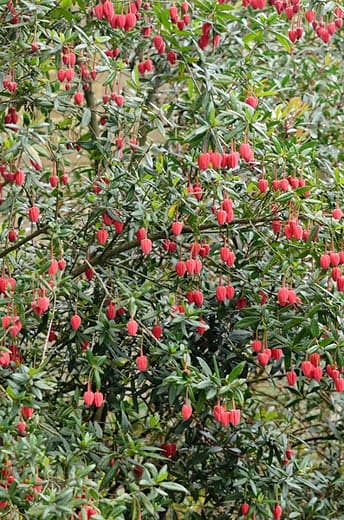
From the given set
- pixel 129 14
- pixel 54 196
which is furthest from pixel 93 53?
pixel 54 196

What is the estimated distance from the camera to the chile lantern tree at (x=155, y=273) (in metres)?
2.48

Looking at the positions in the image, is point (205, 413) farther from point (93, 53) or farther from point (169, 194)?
point (93, 53)

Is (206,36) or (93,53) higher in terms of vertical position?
(206,36)

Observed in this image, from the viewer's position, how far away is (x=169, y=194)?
2.85 metres

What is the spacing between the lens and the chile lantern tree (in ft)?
8.13

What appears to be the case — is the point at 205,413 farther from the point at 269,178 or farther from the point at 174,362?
the point at 269,178

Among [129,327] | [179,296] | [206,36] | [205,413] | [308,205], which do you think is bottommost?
[205,413]

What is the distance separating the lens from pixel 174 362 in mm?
2686

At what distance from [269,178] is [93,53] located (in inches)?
26.0

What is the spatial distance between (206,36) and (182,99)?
1.36 meters

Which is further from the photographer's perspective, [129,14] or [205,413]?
[205,413]

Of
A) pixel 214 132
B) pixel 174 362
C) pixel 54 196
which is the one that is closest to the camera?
pixel 214 132

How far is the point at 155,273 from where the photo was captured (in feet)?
11.2

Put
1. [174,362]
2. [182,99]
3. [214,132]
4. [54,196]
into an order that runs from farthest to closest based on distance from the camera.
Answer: [182,99] < [54,196] < [174,362] < [214,132]
